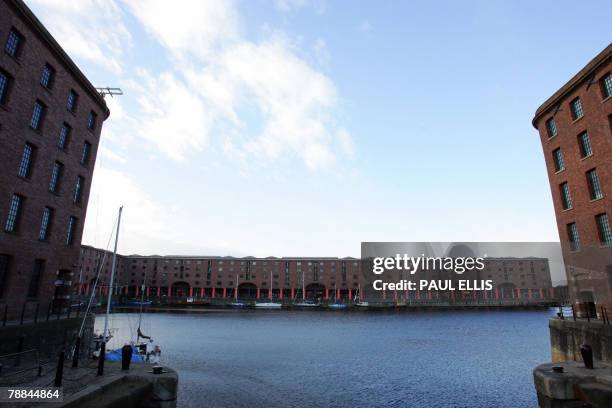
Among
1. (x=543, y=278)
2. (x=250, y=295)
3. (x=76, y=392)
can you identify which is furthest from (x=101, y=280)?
(x=543, y=278)

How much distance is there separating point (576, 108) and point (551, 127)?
13.3ft

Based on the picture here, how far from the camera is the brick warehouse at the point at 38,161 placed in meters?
26.4

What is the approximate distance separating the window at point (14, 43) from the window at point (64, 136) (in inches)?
292

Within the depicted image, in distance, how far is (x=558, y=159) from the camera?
3669 cm

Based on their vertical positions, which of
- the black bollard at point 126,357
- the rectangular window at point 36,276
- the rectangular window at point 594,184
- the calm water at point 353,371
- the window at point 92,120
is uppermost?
the window at point 92,120

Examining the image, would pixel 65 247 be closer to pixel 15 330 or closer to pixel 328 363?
pixel 15 330

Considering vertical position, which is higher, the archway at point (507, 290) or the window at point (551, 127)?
the window at point (551, 127)

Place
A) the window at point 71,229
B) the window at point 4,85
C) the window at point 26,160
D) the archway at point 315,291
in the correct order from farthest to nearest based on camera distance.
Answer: the archway at point 315,291
the window at point 71,229
the window at point 26,160
the window at point 4,85

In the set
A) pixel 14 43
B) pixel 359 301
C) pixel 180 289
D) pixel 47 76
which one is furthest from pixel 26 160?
pixel 180 289

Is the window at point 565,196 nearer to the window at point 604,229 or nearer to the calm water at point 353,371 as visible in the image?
the window at point 604,229

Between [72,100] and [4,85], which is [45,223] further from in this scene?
[72,100]

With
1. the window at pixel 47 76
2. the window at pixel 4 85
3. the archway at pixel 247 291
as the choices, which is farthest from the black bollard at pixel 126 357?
the archway at pixel 247 291

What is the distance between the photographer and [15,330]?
22016mm

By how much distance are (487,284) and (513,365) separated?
564 feet
